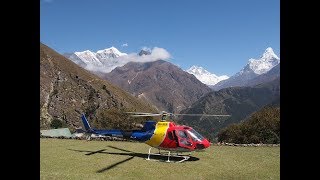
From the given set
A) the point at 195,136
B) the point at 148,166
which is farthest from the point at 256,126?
the point at 148,166

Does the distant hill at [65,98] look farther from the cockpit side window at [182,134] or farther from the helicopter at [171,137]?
the cockpit side window at [182,134]

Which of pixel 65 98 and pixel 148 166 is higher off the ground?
pixel 65 98

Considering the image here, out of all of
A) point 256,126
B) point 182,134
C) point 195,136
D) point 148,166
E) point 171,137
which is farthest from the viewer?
point 256,126

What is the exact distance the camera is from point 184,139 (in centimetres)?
2022

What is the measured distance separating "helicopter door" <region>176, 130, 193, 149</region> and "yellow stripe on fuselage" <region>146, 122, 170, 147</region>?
92 centimetres

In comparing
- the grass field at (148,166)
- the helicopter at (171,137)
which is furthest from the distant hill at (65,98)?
the helicopter at (171,137)

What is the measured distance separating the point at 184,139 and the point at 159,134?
5.45ft

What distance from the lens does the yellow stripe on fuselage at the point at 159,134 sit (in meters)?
20.8

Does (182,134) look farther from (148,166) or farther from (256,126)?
(256,126)

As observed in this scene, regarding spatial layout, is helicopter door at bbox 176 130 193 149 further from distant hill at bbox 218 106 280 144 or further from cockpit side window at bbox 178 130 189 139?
distant hill at bbox 218 106 280 144

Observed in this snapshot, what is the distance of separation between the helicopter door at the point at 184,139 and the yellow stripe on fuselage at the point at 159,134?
92cm
